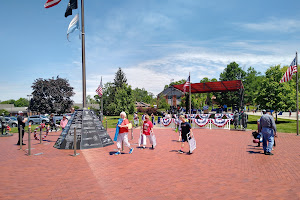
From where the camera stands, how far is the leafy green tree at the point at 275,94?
2729cm

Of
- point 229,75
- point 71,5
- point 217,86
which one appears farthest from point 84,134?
point 229,75

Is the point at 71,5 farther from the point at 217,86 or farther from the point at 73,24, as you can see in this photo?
the point at 217,86

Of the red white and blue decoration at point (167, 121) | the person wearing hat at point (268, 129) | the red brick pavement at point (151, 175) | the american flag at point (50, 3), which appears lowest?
the red brick pavement at point (151, 175)

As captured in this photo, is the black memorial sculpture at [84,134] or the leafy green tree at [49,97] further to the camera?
the leafy green tree at [49,97]

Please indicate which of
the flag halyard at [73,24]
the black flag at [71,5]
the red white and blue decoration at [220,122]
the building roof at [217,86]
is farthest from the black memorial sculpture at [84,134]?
the building roof at [217,86]

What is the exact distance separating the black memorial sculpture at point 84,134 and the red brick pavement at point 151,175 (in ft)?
3.56

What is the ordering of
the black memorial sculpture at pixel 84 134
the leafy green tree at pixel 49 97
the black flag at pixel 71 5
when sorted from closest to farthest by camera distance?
1. the black memorial sculpture at pixel 84 134
2. the black flag at pixel 71 5
3. the leafy green tree at pixel 49 97

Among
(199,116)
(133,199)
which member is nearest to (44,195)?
(133,199)

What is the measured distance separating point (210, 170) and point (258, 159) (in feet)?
8.93

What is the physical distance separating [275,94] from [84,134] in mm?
26966

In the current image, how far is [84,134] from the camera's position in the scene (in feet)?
35.1

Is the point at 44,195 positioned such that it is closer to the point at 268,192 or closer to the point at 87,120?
the point at 268,192

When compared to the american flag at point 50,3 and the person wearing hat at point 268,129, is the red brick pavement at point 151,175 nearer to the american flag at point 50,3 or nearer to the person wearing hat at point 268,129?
the person wearing hat at point 268,129

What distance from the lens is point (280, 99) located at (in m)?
27.5
